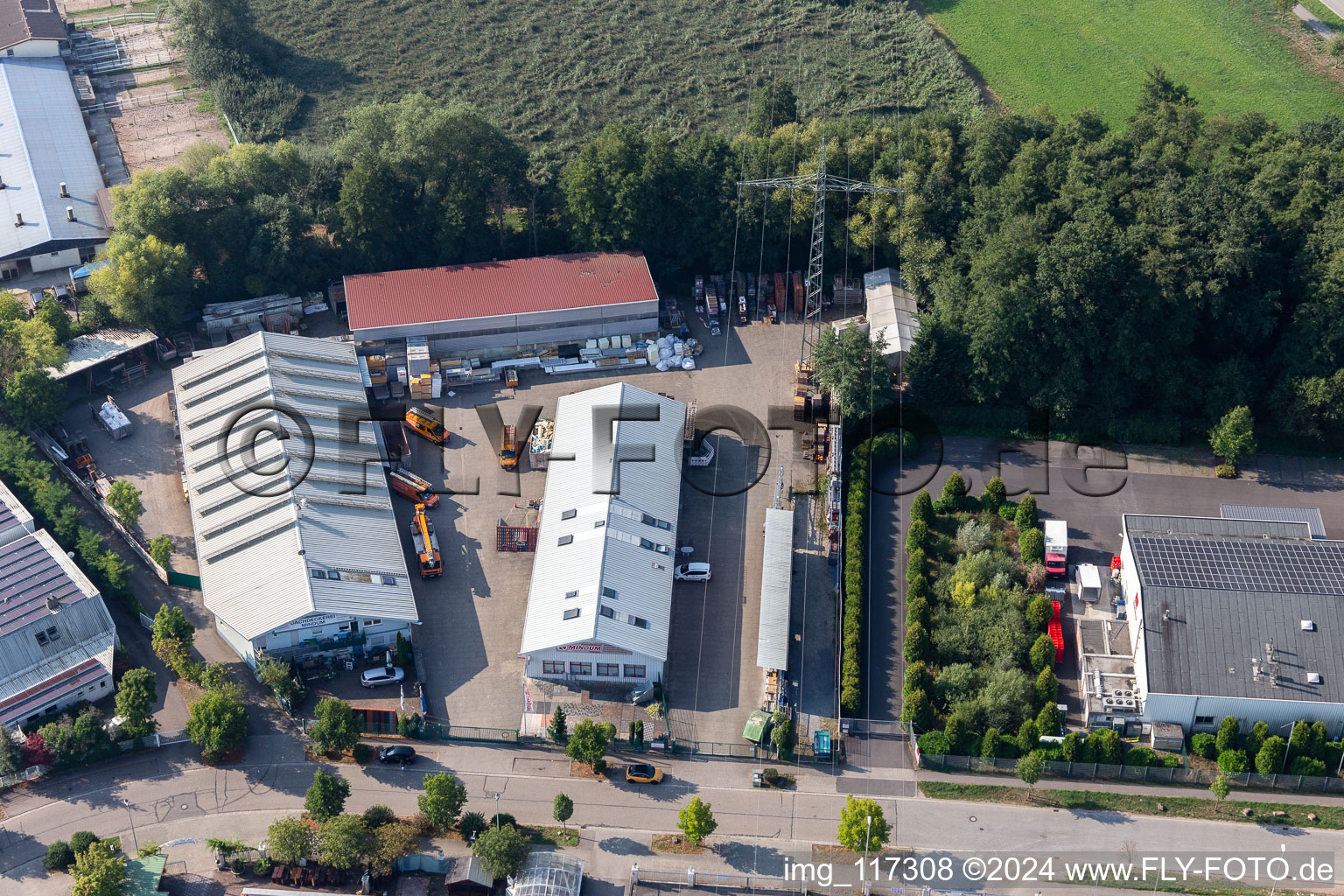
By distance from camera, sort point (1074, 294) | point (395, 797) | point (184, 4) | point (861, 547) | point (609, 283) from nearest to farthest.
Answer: point (395, 797), point (861, 547), point (1074, 294), point (609, 283), point (184, 4)

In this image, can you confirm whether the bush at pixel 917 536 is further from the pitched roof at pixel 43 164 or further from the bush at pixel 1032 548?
the pitched roof at pixel 43 164

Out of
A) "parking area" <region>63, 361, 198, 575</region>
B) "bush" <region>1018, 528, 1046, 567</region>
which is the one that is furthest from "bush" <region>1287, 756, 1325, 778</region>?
"parking area" <region>63, 361, 198, 575</region>

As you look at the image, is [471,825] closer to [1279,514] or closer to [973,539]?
[973,539]

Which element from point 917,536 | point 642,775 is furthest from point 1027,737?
point 642,775

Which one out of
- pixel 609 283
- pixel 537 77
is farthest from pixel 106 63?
pixel 609 283

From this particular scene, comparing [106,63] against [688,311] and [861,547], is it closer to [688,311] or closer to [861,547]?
[688,311]

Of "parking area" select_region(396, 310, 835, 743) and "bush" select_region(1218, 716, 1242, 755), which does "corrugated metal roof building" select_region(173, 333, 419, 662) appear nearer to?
"parking area" select_region(396, 310, 835, 743)
